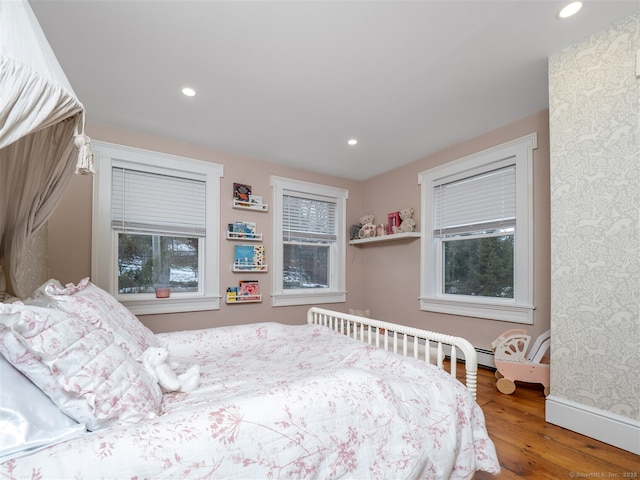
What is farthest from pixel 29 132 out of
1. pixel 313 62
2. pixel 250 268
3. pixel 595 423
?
pixel 595 423

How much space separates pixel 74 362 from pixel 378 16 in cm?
200

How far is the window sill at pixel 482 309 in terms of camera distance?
106 inches

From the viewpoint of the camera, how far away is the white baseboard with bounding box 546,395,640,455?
1.64 metres

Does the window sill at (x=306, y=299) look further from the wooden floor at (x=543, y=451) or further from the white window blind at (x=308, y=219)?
the wooden floor at (x=543, y=451)

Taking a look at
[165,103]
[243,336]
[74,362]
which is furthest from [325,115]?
[74,362]

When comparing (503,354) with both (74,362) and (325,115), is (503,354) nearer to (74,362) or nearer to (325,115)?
(325,115)

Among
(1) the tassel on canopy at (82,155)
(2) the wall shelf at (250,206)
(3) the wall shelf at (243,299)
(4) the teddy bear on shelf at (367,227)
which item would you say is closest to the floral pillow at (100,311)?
(1) the tassel on canopy at (82,155)

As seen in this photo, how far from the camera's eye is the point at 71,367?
36.0 inches

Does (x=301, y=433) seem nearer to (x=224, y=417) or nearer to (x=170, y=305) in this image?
(x=224, y=417)

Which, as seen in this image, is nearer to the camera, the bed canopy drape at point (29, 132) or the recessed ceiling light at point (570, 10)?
the bed canopy drape at point (29, 132)

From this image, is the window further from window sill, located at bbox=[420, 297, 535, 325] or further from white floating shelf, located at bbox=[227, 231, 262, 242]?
window sill, located at bbox=[420, 297, 535, 325]

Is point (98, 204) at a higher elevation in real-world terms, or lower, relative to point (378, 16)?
lower

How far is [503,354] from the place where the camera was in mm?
2539

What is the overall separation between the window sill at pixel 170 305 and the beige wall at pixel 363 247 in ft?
0.23
